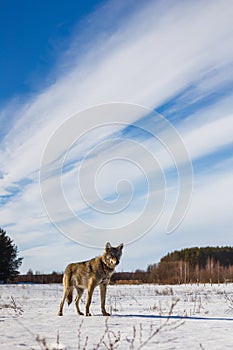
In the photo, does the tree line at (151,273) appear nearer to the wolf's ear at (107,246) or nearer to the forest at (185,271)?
the forest at (185,271)

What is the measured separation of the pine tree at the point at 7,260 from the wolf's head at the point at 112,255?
32.8 m

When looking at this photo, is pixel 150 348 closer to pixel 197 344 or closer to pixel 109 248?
pixel 197 344

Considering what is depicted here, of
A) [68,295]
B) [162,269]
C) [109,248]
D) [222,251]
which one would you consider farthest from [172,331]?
[222,251]

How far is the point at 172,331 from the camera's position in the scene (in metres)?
6.29

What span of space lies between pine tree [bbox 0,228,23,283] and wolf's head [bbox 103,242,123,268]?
3281 centimetres

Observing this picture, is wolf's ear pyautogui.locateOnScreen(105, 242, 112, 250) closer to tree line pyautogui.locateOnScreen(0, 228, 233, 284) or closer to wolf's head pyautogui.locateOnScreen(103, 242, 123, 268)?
wolf's head pyautogui.locateOnScreen(103, 242, 123, 268)

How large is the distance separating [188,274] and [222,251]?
19584 millimetres

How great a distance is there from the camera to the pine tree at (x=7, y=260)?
40031 millimetres

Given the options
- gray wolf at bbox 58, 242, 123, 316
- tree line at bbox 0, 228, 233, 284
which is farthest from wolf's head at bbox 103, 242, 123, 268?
tree line at bbox 0, 228, 233, 284

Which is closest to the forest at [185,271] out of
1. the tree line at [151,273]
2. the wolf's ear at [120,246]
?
the tree line at [151,273]

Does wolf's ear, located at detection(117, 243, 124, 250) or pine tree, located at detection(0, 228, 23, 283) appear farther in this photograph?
pine tree, located at detection(0, 228, 23, 283)

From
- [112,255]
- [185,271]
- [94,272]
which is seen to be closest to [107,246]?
[112,255]

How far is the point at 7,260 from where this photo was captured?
4031cm

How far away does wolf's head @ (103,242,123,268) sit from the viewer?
29.5ft
